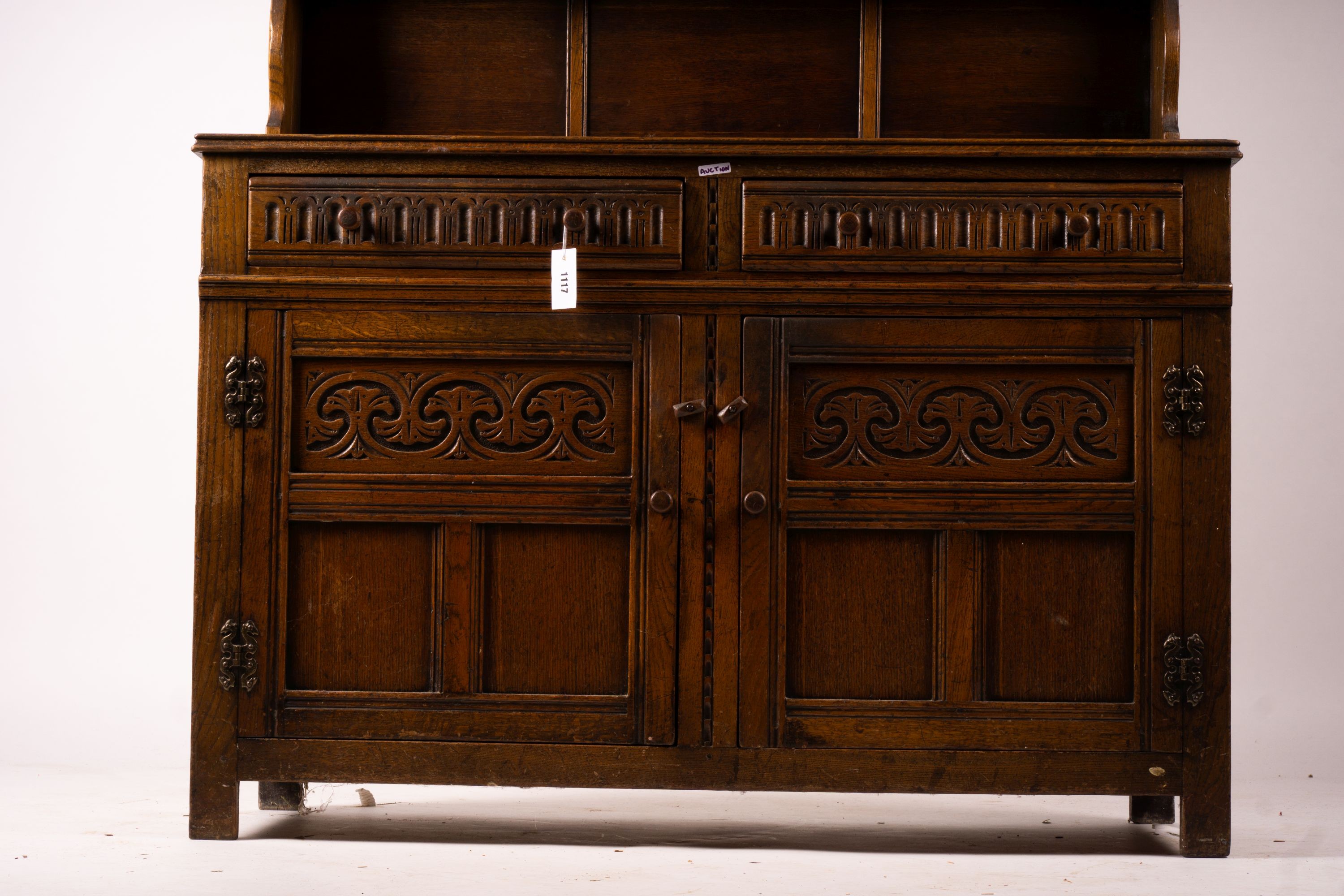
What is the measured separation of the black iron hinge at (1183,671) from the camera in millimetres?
2764

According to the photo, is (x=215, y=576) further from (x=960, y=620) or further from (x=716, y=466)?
(x=960, y=620)

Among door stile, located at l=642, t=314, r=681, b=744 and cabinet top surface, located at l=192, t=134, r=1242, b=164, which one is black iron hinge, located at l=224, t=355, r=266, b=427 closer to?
cabinet top surface, located at l=192, t=134, r=1242, b=164

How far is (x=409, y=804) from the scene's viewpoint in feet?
10.9

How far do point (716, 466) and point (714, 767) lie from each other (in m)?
0.65

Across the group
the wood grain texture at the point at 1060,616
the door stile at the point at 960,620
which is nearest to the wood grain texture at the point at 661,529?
the door stile at the point at 960,620

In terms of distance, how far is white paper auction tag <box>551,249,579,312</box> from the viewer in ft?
9.14

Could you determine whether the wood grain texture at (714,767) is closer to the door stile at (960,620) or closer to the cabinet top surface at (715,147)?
the door stile at (960,620)

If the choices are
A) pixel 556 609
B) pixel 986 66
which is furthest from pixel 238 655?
pixel 986 66

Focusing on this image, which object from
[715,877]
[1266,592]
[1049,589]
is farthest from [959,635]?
[1266,592]

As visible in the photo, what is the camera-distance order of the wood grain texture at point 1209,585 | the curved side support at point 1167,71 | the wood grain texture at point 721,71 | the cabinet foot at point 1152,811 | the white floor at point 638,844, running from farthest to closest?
the wood grain texture at point 721,71, the cabinet foot at point 1152,811, the curved side support at point 1167,71, the wood grain texture at point 1209,585, the white floor at point 638,844

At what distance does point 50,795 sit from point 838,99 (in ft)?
8.79

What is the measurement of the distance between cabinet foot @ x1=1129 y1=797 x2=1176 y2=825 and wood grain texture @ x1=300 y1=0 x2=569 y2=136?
2226 millimetres

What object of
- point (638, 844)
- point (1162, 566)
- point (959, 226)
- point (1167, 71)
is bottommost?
point (638, 844)

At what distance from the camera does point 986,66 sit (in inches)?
129
